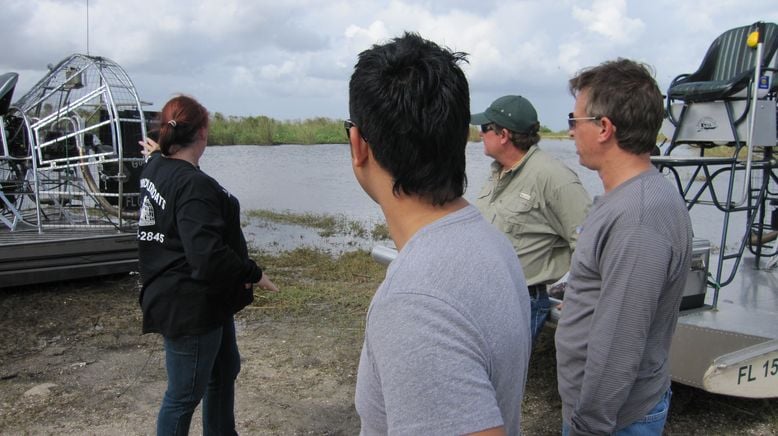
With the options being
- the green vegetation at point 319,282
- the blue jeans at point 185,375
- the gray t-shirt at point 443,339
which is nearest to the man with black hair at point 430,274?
the gray t-shirt at point 443,339

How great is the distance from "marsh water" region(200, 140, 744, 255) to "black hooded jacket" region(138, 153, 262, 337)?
6.73m

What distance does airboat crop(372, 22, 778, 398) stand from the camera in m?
3.51

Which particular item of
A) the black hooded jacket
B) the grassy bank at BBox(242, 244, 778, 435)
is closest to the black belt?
the grassy bank at BBox(242, 244, 778, 435)

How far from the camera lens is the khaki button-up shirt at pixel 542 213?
10.6ft

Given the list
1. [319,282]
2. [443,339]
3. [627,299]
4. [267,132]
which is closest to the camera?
[443,339]

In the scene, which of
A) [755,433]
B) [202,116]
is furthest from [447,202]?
[755,433]

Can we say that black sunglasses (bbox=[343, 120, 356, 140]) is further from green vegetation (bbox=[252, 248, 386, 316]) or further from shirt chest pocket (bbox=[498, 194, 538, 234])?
green vegetation (bbox=[252, 248, 386, 316])

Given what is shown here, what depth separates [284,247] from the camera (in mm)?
10609

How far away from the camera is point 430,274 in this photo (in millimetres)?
1006

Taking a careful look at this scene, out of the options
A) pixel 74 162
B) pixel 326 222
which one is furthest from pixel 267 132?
pixel 74 162

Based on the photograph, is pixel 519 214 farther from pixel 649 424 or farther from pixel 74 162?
pixel 74 162

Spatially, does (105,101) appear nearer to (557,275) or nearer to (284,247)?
(284,247)

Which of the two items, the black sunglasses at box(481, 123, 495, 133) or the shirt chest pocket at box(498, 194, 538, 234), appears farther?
the black sunglasses at box(481, 123, 495, 133)

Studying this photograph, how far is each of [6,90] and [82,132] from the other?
940 millimetres
